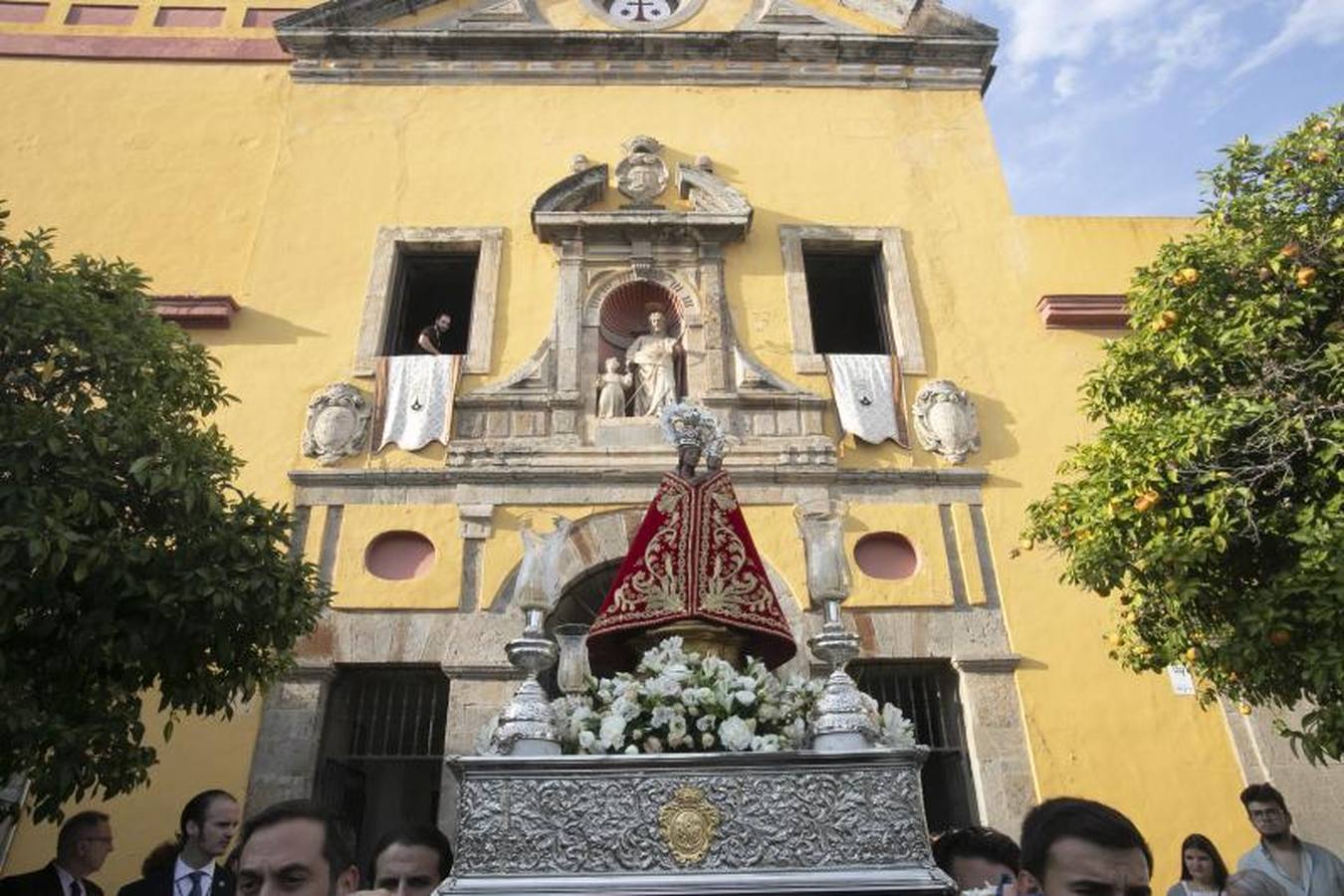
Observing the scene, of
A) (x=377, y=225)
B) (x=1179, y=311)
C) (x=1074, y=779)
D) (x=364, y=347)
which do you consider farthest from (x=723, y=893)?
(x=377, y=225)

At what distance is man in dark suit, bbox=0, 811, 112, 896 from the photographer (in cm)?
443

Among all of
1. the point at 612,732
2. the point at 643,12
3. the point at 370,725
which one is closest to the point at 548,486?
the point at 370,725

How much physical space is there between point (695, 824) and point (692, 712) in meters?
0.44

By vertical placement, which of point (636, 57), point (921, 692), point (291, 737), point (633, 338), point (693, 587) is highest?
point (636, 57)

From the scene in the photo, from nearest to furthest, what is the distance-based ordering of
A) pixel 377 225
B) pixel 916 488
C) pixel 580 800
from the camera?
pixel 580 800 → pixel 916 488 → pixel 377 225

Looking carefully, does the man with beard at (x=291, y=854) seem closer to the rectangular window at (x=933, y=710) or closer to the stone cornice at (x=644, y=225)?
the rectangular window at (x=933, y=710)

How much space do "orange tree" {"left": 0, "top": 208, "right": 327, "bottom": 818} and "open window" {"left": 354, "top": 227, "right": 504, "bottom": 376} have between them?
3.22 m

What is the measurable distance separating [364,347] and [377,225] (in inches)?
59.7

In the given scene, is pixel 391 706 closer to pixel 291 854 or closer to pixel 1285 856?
pixel 291 854

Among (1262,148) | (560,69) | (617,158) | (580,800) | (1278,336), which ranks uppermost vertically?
(560,69)

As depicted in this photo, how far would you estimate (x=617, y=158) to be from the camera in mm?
10273

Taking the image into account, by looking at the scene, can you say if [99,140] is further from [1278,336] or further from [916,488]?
[1278,336]

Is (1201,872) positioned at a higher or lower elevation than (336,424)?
lower

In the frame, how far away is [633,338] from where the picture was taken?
9383 millimetres
